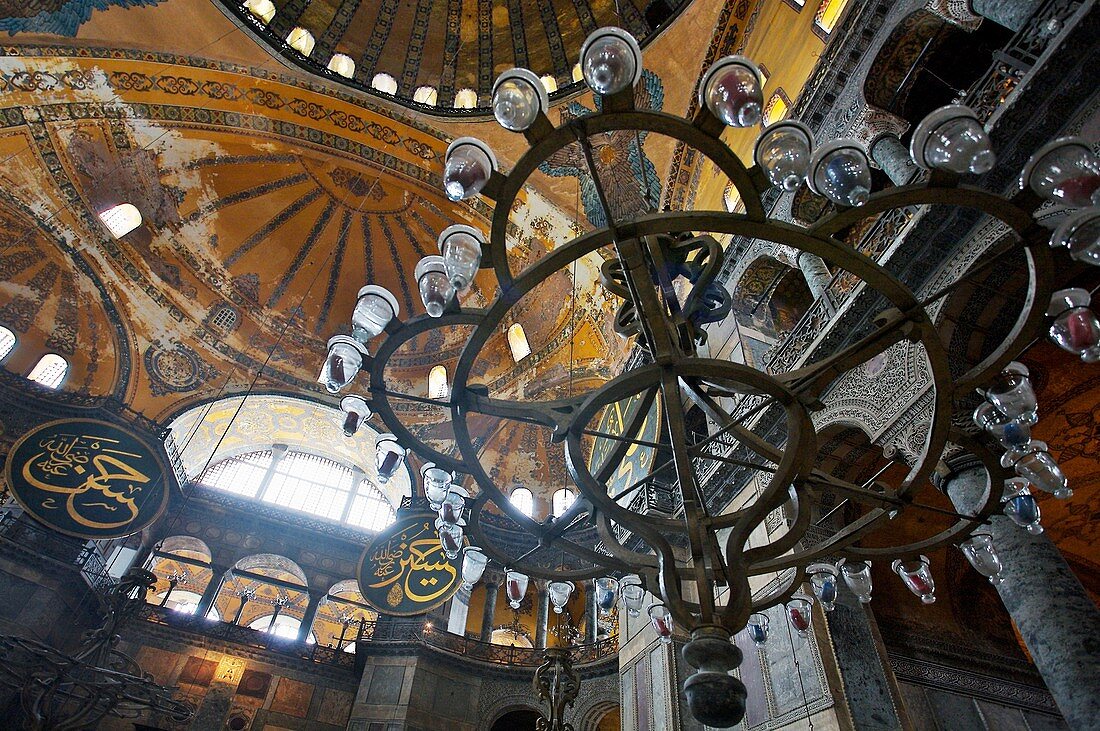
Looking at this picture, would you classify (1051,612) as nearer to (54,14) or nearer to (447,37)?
(447,37)

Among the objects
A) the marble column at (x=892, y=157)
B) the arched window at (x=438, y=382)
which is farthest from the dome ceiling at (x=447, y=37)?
the marble column at (x=892, y=157)

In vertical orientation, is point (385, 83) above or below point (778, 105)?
above

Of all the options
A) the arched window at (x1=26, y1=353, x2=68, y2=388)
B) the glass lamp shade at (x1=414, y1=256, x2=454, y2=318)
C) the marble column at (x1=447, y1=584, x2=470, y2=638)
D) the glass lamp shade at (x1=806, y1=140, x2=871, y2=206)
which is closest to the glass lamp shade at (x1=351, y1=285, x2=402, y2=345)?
the glass lamp shade at (x1=414, y1=256, x2=454, y2=318)

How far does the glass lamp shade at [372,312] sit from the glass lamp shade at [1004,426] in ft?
8.35

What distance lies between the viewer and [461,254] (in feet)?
6.65

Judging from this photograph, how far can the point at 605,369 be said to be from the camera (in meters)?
10.4

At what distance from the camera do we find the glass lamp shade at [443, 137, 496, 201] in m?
1.92

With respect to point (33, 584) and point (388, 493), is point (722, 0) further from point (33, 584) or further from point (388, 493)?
point (33, 584)

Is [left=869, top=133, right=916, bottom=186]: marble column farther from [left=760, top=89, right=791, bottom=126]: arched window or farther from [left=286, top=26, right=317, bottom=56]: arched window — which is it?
[left=286, top=26, right=317, bottom=56]: arched window

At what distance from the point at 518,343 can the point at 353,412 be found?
10.1 metres

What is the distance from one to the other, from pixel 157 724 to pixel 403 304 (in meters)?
8.76

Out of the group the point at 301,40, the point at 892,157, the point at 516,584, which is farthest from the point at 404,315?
the point at 516,584

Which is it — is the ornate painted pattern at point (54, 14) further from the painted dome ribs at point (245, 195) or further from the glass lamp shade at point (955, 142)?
the glass lamp shade at point (955, 142)

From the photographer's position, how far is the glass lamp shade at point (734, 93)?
1.75m
